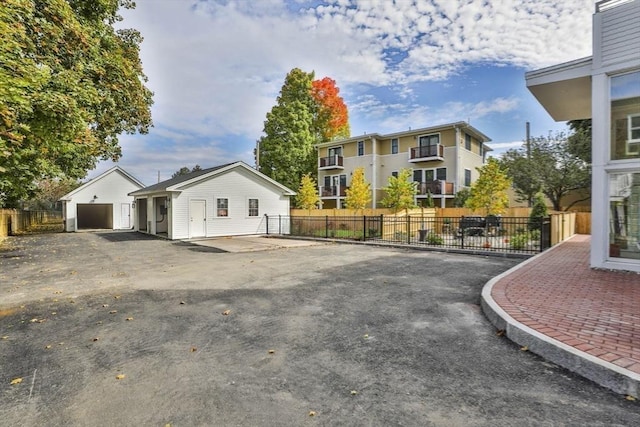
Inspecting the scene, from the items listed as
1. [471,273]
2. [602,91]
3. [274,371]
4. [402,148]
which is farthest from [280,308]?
[402,148]

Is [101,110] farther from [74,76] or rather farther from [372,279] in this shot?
[372,279]

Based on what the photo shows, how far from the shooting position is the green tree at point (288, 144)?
34.6 m

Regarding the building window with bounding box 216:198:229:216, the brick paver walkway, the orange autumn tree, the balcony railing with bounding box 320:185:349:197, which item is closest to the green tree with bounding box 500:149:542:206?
the balcony railing with bounding box 320:185:349:197

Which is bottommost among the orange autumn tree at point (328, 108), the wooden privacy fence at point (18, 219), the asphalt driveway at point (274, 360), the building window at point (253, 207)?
the asphalt driveway at point (274, 360)

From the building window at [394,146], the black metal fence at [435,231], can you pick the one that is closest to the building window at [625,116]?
the black metal fence at [435,231]

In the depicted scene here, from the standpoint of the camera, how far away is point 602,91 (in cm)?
781

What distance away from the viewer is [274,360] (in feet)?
12.0

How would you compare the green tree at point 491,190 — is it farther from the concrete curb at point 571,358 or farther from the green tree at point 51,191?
the green tree at point 51,191

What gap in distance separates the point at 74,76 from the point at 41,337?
724 centimetres

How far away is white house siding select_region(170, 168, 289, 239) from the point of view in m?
18.9

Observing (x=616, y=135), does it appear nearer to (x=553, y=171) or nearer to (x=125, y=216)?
(x=553, y=171)

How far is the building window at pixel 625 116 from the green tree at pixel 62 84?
1237 cm

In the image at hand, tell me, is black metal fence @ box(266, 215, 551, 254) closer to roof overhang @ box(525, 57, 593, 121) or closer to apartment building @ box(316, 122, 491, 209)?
roof overhang @ box(525, 57, 593, 121)

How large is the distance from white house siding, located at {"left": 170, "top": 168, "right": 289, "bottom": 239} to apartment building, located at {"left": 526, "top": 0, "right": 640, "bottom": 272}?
58.2 ft
